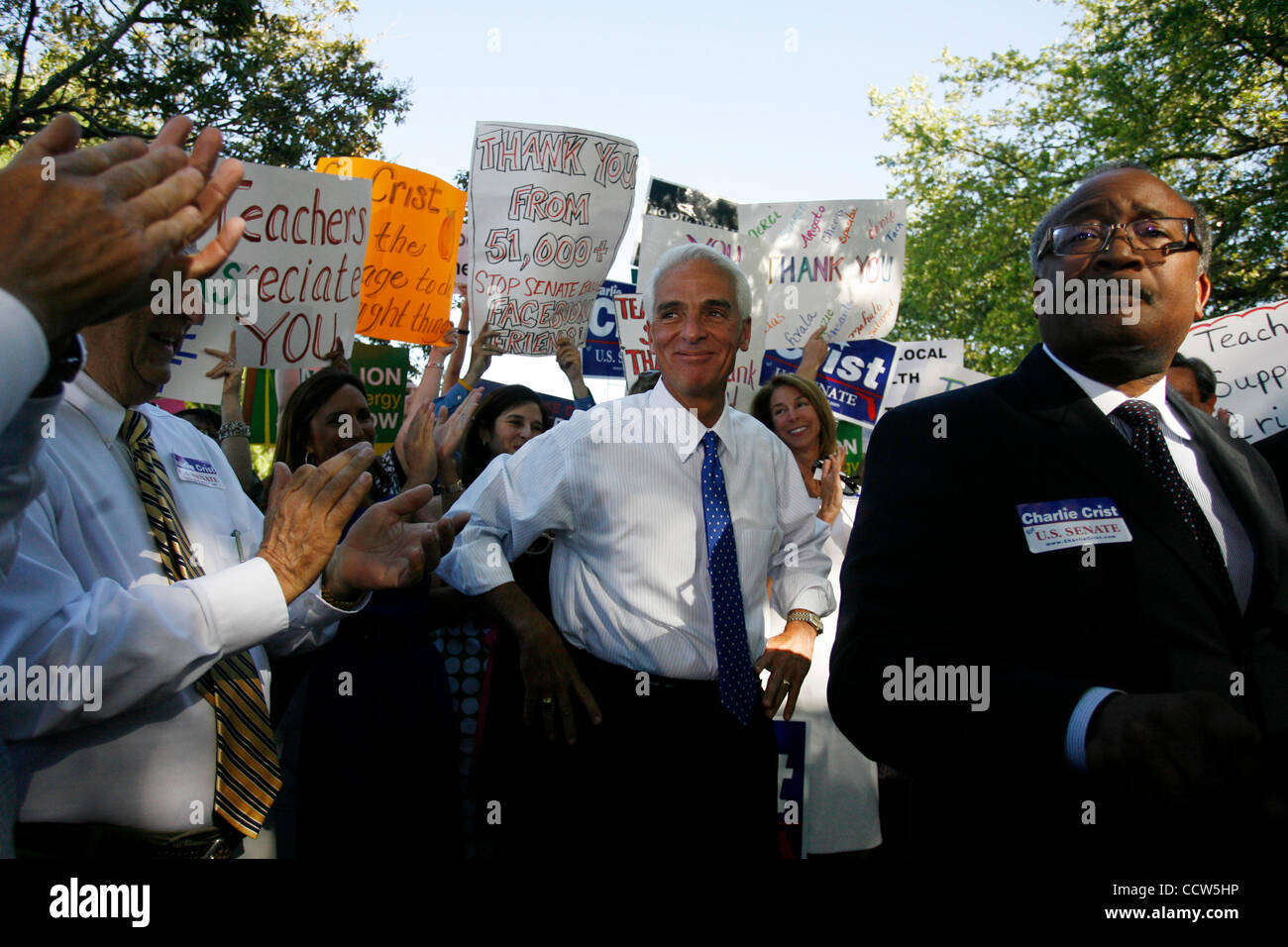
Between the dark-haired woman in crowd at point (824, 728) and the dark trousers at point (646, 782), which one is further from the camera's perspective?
the dark-haired woman in crowd at point (824, 728)

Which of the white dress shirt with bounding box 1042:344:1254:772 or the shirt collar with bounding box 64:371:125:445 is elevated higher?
the shirt collar with bounding box 64:371:125:445

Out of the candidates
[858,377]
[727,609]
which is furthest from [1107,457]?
[858,377]

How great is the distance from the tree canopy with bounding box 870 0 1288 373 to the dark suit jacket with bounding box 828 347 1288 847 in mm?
14333

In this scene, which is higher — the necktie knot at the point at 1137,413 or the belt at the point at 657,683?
the necktie knot at the point at 1137,413

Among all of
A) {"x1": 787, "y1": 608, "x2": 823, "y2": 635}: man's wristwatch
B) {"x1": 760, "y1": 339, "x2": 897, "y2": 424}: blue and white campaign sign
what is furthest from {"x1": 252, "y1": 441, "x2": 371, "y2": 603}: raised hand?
{"x1": 760, "y1": 339, "x2": 897, "y2": 424}: blue and white campaign sign

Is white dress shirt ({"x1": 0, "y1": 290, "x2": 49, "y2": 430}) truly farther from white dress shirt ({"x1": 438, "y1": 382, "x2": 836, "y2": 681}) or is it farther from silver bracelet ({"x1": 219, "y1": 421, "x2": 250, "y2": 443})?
silver bracelet ({"x1": 219, "y1": 421, "x2": 250, "y2": 443})

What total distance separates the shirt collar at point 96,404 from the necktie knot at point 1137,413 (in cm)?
207

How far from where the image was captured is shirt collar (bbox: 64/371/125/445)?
86.9 inches

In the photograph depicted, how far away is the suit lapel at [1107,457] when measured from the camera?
5.59 feet

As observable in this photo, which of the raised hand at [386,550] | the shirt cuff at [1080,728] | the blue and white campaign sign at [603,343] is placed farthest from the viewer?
the blue and white campaign sign at [603,343]

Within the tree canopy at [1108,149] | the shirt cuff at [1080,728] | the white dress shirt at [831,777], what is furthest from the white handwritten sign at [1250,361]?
the tree canopy at [1108,149]

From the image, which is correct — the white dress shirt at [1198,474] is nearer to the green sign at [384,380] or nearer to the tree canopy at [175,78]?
the green sign at [384,380]
